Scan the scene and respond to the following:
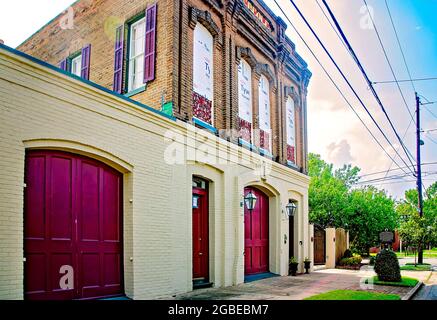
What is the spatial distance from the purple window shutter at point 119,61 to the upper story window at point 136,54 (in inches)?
10.1

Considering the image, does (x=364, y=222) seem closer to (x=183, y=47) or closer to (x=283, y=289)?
(x=283, y=289)

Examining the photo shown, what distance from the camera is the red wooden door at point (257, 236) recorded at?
13859 mm

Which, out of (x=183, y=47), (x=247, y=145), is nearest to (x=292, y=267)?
(x=247, y=145)

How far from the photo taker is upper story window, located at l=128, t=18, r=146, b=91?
37.6ft

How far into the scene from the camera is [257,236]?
14.6 meters

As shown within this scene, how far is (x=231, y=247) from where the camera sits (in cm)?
1216

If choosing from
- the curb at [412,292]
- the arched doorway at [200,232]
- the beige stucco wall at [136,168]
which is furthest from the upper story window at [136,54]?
the curb at [412,292]

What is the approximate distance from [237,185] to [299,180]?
19.5 feet

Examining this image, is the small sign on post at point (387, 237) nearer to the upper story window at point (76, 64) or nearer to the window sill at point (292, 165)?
the window sill at point (292, 165)

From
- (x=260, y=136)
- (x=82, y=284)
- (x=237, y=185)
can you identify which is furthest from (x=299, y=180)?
(x=82, y=284)

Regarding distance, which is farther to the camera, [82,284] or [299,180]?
[299,180]

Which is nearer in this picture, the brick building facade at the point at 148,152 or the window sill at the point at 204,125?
the brick building facade at the point at 148,152

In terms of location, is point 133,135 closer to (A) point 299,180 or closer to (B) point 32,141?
(B) point 32,141

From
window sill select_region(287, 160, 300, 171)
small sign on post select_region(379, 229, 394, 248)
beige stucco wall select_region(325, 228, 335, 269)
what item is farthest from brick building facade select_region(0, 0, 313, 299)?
Result: small sign on post select_region(379, 229, 394, 248)
